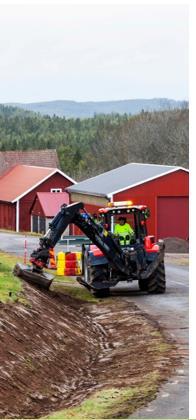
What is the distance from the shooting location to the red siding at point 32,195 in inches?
2405

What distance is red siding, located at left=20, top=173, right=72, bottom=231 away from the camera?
6109cm

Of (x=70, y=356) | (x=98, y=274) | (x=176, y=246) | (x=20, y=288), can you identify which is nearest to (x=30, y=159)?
(x=176, y=246)

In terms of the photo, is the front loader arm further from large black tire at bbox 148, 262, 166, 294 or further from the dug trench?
the dug trench

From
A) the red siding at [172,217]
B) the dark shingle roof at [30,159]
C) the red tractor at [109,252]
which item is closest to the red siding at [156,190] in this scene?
the red siding at [172,217]

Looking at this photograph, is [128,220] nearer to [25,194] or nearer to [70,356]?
[70,356]

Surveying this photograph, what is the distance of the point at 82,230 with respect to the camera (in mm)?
21516

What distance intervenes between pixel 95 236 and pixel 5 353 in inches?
337

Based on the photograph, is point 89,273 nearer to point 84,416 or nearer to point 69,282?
point 69,282

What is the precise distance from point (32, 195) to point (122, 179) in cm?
1580

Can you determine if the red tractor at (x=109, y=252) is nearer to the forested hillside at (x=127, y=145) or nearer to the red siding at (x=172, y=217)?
the red siding at (x=172, y=217)

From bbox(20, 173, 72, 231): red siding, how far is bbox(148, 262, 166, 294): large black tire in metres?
38.8

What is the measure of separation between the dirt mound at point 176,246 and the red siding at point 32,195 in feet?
71.4

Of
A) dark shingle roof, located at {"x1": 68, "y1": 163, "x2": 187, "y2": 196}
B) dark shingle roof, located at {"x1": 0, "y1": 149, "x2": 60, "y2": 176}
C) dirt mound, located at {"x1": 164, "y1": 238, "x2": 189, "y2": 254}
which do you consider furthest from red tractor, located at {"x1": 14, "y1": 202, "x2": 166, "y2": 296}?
dark shingle roof, located at {"x1": 0, "y1": 149, "x2": 60, "y2": 176}

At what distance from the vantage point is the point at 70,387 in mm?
13281
